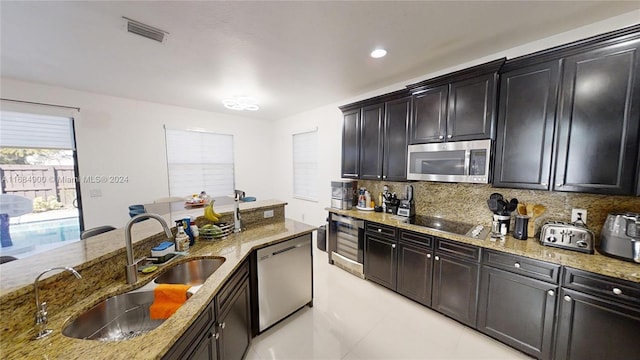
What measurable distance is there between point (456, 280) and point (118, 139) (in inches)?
202

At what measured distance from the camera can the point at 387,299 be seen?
2574 mm

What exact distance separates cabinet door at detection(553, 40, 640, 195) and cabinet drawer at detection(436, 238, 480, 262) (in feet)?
2.67

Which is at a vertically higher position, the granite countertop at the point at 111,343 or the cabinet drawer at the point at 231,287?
the granite countertop at the point at 111,343

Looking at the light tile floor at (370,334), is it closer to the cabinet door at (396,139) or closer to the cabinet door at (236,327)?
the cabinet door at (236,327)

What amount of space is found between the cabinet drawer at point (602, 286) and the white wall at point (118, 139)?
210 inches

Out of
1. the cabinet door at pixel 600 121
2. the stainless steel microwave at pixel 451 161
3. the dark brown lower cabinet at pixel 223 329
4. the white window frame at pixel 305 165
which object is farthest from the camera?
the white window frame at pixel 305 165

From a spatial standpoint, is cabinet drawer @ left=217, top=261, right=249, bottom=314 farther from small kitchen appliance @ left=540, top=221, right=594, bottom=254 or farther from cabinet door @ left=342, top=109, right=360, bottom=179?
small kitchen appliance @ left=540, top=221, right=594, bottom=254

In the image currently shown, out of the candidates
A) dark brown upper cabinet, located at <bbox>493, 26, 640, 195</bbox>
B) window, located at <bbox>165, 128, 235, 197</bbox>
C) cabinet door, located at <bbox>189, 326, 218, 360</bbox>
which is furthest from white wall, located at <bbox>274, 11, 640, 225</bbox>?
cabinet door, located at <bbox>189, 326, 218, 360</bbox>

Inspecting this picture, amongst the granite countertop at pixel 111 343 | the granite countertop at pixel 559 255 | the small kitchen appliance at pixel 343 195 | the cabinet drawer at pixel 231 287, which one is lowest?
the cabinet drawer at pixel 231 287

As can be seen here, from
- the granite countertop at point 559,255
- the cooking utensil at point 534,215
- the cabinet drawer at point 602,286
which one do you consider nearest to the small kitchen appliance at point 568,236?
the granite countertop at point 559,255

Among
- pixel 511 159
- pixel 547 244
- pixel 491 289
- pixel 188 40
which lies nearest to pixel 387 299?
pixel 491 289

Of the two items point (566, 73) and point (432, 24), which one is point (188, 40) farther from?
point (566, 73)

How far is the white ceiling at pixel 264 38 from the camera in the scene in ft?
5.05

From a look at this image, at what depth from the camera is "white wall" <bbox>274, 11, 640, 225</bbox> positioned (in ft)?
5.93
